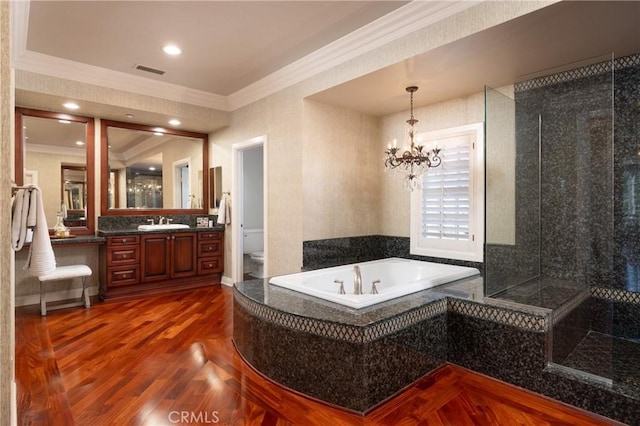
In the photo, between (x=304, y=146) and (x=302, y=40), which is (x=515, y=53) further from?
(x=304, y=146)

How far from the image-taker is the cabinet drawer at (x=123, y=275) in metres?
4.41

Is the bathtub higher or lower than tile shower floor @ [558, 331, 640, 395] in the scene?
higher

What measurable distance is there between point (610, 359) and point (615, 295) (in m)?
0.75

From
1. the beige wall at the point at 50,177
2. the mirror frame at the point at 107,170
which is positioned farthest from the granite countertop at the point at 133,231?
the beige wall at the point at 50,177

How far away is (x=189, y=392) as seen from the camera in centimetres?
232

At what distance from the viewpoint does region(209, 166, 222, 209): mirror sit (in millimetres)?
5477

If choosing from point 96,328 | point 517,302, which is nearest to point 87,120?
point 96,328

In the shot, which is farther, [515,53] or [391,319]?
[515,53]

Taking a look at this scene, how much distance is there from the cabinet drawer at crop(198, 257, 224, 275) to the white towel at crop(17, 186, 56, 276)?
2891mm

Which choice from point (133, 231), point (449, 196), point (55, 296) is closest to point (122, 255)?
point (133, 231)

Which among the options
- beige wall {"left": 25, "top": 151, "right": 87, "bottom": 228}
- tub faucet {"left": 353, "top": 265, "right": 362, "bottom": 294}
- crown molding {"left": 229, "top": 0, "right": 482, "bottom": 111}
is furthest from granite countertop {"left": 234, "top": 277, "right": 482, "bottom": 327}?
beige wall {"left": 25, "top": 151, "right": 87, "bottom": 228}

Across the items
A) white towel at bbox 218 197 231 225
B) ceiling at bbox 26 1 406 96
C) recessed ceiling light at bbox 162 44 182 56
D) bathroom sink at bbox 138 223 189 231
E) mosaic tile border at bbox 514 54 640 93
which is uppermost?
ceiling at bbox 26 1 406 96

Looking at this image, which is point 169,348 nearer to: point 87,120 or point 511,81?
point 87,120

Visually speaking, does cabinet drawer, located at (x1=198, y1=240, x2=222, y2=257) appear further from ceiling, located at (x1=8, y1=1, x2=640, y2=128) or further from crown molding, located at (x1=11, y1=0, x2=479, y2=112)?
ceiling, located at (x1=8, y1=1, x2=640, y2=128)
